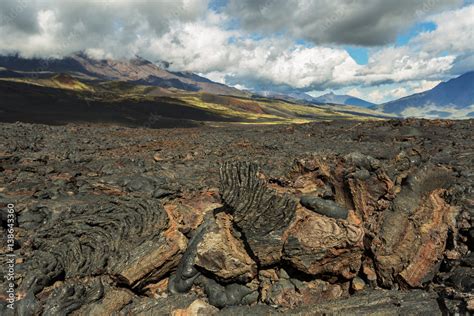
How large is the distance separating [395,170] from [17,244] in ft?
→ 44.1

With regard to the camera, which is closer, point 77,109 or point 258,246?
point 258,246

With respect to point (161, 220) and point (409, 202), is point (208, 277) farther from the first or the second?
point (409, 202)

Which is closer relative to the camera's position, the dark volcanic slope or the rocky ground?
the rocky ground

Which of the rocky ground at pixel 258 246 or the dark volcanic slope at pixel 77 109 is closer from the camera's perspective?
the rocky ground at pixel 258 246

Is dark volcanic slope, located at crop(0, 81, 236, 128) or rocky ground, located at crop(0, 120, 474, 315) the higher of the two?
dark volcanic slope, located at crop(0, 81, 236, 128)

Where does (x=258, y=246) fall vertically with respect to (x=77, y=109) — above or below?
below

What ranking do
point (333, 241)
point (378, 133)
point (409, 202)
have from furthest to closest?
point (378, 133)
point (409, 202)
point (333, 241)

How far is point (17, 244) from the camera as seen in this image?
1000 centimetres

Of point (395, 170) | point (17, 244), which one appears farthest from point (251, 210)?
point (17, 244)

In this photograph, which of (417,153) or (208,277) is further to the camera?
(417,153)

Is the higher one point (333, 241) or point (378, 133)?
point (378, 133)

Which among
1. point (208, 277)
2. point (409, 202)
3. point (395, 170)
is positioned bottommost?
point (208, 277)

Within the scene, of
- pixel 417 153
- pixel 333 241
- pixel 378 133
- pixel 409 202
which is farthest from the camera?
pixel 378 133

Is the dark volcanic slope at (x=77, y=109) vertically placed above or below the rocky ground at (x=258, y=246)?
above
